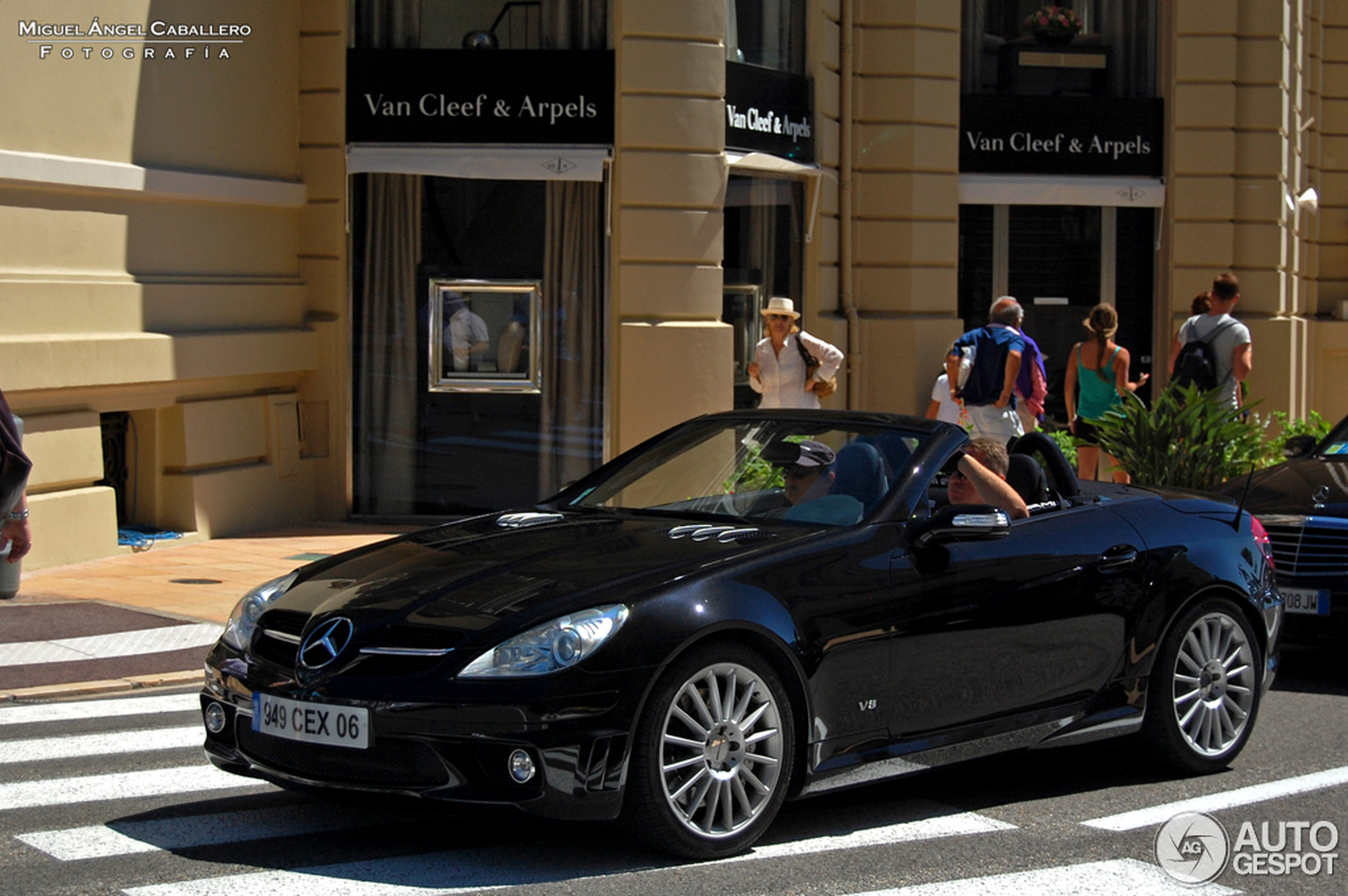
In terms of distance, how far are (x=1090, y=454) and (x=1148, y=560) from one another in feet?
27.1

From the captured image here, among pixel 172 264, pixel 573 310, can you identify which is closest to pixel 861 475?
pixel 172 264

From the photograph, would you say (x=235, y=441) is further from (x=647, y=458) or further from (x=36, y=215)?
(x=647, y=458)

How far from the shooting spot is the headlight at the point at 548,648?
5133mm

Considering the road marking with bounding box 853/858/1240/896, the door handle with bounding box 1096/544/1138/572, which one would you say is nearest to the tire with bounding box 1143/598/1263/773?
the door handle with bounding box 1096/544/1138/572

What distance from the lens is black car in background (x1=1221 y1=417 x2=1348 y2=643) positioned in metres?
8.87

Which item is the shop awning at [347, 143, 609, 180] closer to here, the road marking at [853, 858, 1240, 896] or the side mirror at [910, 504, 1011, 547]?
the side mirror at [910, 504, 1011, 547]

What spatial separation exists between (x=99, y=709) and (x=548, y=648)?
3782mm

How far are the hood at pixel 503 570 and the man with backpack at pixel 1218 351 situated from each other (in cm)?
849

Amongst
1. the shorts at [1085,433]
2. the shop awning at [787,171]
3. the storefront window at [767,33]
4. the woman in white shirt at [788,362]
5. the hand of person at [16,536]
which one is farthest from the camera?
the storefront window at [767,33]

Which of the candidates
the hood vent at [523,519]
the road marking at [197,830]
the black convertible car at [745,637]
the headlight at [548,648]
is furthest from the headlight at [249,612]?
the headlight at [548,648]

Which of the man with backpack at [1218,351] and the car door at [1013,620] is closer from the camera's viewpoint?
the car door at [1013,620]

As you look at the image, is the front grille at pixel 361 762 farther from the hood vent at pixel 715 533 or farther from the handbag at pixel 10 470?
the handbag at pixel 10 470

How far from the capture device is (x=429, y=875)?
524cm

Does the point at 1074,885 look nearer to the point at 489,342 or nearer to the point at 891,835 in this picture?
the point at 891,835
